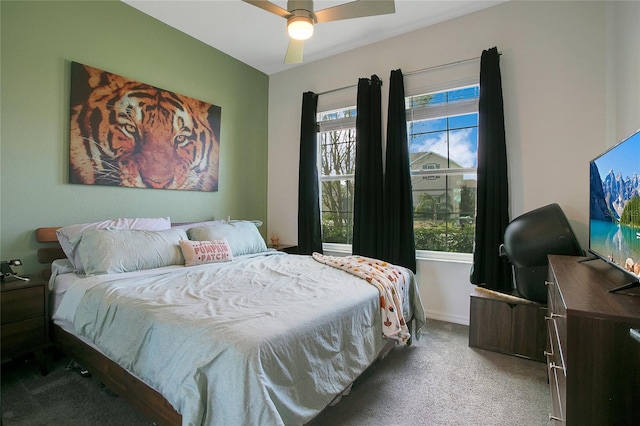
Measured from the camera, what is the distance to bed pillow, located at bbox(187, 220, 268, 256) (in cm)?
283

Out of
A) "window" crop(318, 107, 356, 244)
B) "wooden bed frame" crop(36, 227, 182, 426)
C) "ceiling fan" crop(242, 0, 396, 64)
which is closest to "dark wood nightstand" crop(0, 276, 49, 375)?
"wooden bed frame" crop(36, 227, 182, 426)

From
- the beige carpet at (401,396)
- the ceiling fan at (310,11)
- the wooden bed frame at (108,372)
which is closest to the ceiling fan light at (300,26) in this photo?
the ceiling fan at (310,11)

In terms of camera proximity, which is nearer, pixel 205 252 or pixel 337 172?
pixel 205 252

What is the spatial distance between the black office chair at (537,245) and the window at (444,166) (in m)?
0.77

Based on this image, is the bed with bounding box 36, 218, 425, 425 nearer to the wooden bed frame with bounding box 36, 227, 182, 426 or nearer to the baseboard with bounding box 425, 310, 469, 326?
the wooden bed frame with bounding box 36, 227, 182, 426

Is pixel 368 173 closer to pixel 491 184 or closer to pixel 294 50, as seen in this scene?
pixel 491 184

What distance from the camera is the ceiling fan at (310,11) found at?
78.3 inches

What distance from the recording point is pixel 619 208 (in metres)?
1.38

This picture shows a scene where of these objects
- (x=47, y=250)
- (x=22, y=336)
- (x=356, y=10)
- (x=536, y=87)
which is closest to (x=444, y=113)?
(x=536, y=87)

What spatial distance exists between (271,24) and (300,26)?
132cm

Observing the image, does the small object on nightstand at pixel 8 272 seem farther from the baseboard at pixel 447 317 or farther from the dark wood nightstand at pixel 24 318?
the baseboard at pixel 447 317

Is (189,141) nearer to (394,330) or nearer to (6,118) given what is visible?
(6,118)

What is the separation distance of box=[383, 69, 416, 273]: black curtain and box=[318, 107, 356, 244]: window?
61 centimetres

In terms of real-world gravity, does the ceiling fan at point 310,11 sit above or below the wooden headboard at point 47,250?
above
